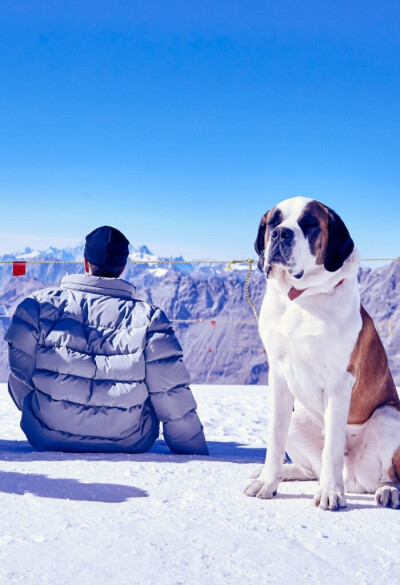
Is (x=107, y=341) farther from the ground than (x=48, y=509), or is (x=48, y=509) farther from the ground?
(x=107, y=341)

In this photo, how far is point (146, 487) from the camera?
2.65 meters

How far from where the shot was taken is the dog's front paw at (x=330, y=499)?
7.80 ft

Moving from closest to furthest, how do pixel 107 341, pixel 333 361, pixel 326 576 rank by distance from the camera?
pixel 326 576, pixel 333 361, pixel 107 341

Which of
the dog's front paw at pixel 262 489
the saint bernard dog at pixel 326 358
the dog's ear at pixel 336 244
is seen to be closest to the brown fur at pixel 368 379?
the saint bernard dog at pixel 326 358

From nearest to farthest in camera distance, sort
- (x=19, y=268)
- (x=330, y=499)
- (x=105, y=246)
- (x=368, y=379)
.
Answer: (x=330, y=499), (x=368, y=379), (x=105, y=246), (x=19, y=268)

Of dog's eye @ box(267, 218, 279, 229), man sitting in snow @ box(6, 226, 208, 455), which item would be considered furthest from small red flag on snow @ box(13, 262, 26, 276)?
dog's eye @ box(267, 218, 279, 229)

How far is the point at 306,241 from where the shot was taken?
243 centimetres

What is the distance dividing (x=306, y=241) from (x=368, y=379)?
0.68 m

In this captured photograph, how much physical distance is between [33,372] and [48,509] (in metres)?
1.25

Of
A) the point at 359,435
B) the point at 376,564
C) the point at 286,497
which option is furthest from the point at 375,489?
the point at 376,564

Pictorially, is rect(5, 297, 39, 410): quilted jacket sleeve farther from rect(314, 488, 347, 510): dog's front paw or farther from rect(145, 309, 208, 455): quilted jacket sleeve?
rect(314, 488, 347, 510): dog's front paw

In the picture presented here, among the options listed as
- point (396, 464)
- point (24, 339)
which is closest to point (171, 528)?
point (396, 464)

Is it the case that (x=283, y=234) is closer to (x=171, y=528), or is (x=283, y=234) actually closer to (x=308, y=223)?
(x=308, y=223)

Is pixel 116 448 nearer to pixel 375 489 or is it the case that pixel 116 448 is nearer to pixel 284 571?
pixel 375 489
